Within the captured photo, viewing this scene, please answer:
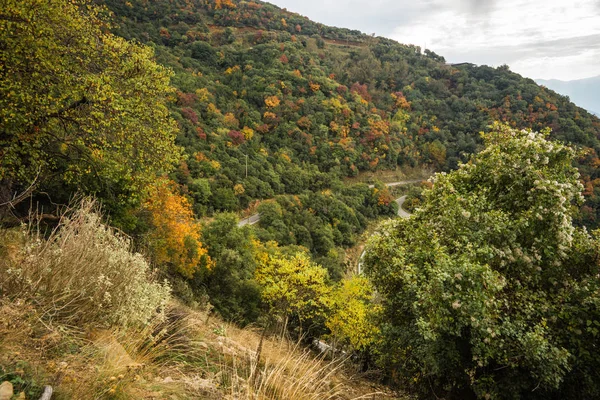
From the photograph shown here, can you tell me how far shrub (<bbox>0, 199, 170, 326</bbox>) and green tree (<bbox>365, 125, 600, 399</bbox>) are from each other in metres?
4.82

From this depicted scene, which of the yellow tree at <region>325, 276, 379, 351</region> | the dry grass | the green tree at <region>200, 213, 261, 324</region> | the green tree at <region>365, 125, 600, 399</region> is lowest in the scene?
the green tree at <region>200, 213, 261, 324</region>

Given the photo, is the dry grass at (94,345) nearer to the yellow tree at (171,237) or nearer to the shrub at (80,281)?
the shrub at (80,281)

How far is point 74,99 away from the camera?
8.66 meters

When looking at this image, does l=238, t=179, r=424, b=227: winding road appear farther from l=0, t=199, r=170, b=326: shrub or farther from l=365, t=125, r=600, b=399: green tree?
l=0, t=199, r=170, b=326: shrub

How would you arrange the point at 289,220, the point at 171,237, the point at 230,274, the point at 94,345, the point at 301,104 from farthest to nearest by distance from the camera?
the point at 301,104 → the point at 289,220 → the point at 230,274 → the point at 171,237 → the point at 94,345

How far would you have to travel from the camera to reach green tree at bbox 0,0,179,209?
25.4 feet

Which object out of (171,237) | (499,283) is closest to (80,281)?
(499,283)

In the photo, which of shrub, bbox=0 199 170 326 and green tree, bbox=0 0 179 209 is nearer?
shrub, bbox=0 199 170 326

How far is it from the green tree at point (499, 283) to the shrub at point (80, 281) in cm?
482

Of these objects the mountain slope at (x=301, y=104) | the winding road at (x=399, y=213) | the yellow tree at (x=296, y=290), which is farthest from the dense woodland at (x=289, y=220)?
the winding road at (x=399, y=213)

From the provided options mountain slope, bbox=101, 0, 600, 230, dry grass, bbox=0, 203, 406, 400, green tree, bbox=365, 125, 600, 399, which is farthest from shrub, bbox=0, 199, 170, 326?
mountain slope, bbox=101, 0, 600, 230

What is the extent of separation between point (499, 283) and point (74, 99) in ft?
36.2

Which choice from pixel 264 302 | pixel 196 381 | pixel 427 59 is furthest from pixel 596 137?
pixel 196 381

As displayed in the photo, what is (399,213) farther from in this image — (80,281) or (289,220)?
(80,281)
